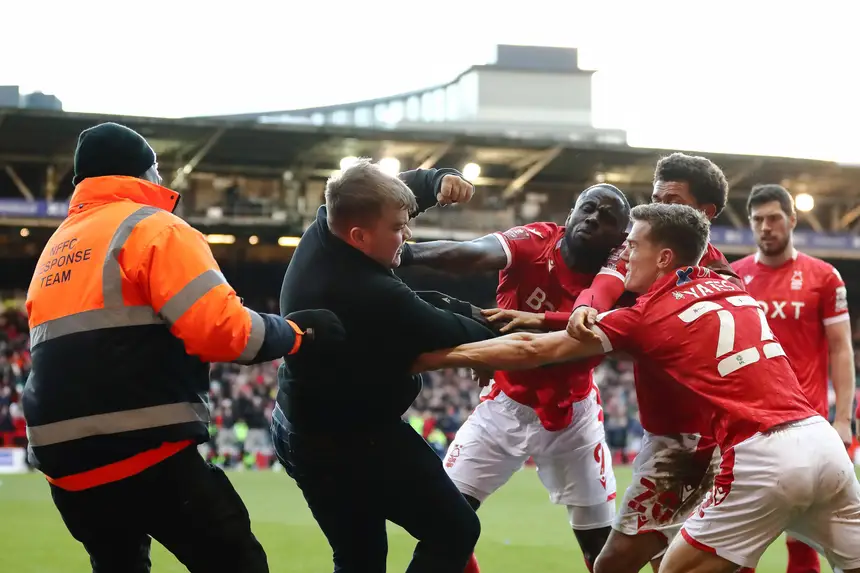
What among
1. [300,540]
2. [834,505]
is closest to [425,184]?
[834,505]

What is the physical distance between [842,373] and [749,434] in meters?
3.01

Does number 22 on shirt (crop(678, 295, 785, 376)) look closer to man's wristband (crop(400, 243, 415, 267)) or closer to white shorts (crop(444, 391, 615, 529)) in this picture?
Answer: man's wristband (crop(400, 243, 415, 267))

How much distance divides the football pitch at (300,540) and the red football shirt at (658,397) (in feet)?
11.1

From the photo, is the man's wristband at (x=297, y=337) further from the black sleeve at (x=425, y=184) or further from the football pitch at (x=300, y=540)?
the football pitch at (x=300, y=540)

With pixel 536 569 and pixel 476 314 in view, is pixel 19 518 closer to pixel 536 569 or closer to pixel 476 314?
pixel 536 569

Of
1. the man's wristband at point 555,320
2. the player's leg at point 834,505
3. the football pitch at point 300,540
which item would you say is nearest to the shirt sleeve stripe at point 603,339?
the man's wristband at point 555,320

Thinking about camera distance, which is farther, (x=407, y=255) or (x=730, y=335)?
(x=407, y=255)

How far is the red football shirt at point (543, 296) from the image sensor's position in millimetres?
5391

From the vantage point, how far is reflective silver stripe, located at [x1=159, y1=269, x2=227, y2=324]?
11.8 ft

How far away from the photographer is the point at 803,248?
92.2ft

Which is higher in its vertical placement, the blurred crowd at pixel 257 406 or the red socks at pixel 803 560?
the red socks at pixel 803 560

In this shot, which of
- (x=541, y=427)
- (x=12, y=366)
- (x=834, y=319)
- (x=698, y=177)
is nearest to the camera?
(x=698, y=177)

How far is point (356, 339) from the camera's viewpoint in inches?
156

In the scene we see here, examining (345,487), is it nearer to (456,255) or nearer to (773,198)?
(456,255)
